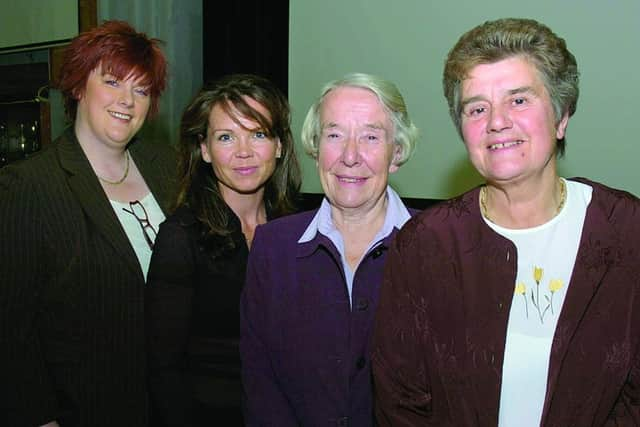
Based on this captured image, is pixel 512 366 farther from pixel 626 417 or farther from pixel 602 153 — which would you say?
pixel 602 153

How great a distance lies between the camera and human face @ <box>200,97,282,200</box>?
5.91 feet

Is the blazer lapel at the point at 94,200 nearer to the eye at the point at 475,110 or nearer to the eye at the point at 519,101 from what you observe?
the eye at the point at 475,110

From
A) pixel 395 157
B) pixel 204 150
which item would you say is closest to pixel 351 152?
pixel 395 157

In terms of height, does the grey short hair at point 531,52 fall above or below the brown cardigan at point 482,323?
above

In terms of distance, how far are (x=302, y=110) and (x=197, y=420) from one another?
2608mm

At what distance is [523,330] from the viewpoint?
1.29m

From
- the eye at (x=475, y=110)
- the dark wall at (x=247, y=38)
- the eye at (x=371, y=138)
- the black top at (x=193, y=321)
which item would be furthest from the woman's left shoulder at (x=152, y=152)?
the dark wall at (x=247, y=38)

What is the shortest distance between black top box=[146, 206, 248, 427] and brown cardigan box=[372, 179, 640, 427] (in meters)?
0.51

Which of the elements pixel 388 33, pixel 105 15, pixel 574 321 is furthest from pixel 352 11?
pixel 574 321

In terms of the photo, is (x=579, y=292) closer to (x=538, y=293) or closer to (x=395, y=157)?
(x=538, y=293)

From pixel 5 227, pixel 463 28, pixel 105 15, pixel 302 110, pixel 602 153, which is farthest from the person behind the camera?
pixel 105 15

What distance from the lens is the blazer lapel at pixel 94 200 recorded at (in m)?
1.78

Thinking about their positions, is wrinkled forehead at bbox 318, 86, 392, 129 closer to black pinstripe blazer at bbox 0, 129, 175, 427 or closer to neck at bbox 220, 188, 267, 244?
neck at bbox 220, 188, 267, 244

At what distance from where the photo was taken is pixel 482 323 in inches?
51.5
